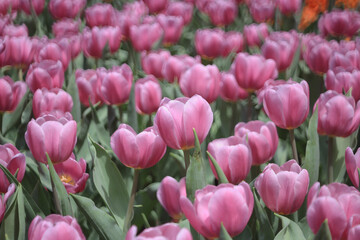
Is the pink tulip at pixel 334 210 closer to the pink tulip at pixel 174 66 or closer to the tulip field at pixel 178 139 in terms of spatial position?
the tulip field at pixel 178 139

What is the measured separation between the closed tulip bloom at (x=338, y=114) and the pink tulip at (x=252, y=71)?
0.30m

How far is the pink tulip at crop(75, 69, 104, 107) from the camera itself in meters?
1.43

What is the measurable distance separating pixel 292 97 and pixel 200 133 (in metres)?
0.23

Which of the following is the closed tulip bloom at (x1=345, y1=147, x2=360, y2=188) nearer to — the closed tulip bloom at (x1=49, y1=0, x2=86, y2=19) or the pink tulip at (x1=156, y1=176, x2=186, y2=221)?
the pink tulip at (x1=156, y1=176, x2=186, y2=221)

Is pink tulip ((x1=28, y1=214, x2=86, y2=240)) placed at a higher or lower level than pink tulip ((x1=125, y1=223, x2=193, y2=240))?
lower

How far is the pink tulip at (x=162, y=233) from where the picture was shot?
1.90 feet

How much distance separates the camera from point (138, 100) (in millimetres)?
1359

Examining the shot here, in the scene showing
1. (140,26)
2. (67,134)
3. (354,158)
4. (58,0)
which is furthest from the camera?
(58,0)

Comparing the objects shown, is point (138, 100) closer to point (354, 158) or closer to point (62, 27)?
point (354, 158)

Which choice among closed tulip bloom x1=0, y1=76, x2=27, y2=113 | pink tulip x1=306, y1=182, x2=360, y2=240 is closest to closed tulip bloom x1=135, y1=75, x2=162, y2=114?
closed tulip bloom x1=0, y1=76, x2=27, y2=113

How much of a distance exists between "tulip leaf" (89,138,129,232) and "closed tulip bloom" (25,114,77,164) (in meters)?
0.07

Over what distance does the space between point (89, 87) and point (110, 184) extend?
481 mm

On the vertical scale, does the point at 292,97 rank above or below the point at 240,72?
above

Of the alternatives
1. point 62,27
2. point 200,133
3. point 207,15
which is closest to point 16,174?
point 200,133
